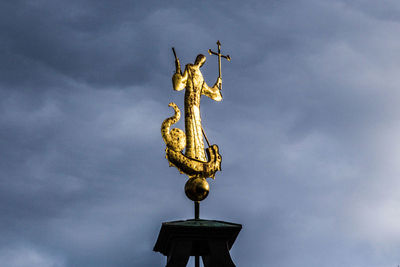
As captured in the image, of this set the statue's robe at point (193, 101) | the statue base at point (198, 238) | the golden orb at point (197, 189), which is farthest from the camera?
the statue's robe at point (193, 101)

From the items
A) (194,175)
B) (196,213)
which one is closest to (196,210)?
(196,213)

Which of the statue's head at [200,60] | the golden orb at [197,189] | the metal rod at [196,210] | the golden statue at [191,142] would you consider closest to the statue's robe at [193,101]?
the golden statue at [191,142]

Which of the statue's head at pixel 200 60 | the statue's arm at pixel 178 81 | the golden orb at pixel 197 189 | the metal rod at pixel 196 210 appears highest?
the statue's head at pixel 200 60

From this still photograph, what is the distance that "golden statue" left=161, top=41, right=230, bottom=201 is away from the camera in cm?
1490

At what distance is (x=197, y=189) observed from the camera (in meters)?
14.7

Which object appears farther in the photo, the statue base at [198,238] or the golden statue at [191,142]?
the golden statue at [191,142]

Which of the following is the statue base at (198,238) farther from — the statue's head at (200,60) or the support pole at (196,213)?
the statue's head at (200,60)

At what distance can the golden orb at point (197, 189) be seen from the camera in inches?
580

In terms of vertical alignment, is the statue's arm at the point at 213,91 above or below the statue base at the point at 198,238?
above

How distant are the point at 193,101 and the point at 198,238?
136 inches

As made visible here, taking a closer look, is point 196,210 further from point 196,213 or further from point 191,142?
point 191,142

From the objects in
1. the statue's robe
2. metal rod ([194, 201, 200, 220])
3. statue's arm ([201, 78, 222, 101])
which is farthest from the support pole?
statue's arm ([201, 78, 222, 101])

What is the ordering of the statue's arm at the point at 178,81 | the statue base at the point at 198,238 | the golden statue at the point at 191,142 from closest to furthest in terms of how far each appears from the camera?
the statue base at the point at 198,238, the golden statue at the point at 191,142, the statue's arm at the point at 178,81

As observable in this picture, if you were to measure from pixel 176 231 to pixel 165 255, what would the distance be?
135 cm
